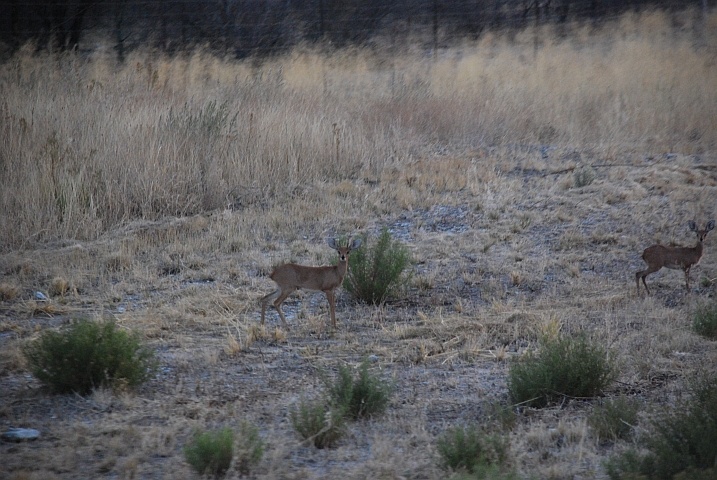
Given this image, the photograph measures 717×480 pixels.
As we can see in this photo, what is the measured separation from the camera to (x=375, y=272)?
8.52 meters

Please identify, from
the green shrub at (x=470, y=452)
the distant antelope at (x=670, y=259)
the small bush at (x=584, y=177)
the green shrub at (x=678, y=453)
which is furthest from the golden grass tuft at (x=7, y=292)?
the small bush at (x=584, y=177)

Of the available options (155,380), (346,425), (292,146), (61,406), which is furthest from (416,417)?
(292,146)

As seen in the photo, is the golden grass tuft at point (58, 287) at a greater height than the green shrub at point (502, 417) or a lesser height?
lesser

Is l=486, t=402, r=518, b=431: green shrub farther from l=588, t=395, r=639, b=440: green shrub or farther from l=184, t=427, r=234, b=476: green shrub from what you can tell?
l=184, t=427, r=234, b=476: green shrub

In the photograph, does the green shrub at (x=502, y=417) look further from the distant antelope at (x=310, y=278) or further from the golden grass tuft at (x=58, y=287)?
the golden grass tuft at (x=58, y=287)

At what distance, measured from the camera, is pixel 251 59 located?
21266mm

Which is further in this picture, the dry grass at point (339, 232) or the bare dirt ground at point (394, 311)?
the dry grass at point (339, 232)

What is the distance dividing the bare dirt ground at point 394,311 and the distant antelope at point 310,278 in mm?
340

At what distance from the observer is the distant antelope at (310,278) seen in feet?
25.2

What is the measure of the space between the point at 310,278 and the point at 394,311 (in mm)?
1181

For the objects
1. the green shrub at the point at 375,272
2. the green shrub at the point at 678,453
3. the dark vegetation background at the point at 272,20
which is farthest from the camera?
the dark vegetation background at the point at 272,20

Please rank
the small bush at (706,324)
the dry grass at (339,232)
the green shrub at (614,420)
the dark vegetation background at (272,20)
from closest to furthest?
→ the green shrub at (614,420) < the dry grass at (339,232) < the small bush at (706,324) < the dark vegetation background at (272,20)

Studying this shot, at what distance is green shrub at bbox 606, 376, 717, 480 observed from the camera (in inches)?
159

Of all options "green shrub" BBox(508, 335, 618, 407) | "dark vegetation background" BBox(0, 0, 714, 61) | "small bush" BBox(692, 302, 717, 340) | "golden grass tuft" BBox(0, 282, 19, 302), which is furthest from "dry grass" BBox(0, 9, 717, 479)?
"dark vegetation background" BBox(0, 0, 714, 61)
